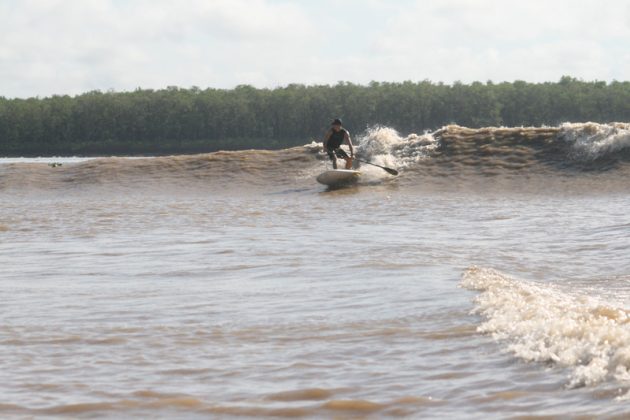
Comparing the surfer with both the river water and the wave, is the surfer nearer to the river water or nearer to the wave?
the wave

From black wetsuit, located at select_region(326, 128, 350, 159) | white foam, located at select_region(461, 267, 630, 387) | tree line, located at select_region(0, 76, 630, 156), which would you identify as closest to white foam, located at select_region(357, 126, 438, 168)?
black wetsuit, located at select_region(326, 128, 350, 159)

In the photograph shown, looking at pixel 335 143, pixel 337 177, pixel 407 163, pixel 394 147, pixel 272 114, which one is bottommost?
pixel 337 177

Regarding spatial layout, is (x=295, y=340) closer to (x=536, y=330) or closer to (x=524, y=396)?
(x=536, y=330)

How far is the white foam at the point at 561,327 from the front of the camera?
5414 mm

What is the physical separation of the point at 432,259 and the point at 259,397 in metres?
5.76

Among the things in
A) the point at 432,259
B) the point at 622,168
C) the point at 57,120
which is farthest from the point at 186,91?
the point at 432,259

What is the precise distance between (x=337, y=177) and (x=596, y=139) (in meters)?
6.28

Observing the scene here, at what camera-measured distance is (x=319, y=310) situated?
8.03m

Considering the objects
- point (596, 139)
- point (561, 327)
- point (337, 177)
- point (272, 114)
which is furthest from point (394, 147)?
point (272, 114)

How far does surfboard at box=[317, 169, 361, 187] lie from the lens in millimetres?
23641

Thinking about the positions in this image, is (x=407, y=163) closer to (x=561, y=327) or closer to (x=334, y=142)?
(x=334, y=142)

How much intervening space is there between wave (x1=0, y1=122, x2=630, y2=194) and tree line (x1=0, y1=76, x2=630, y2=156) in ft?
224

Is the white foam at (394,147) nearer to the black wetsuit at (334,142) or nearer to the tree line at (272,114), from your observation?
the black wetsuit at (334,142)

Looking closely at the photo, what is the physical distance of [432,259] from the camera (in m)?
11.0
